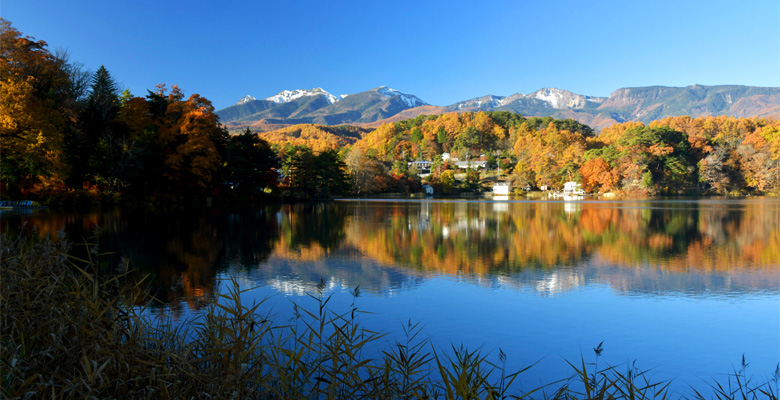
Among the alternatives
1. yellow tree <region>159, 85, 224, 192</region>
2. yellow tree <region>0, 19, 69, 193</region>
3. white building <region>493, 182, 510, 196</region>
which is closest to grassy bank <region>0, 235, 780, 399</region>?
yellow tree <region>0, 19, 69, 193</region>

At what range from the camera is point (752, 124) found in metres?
75.9

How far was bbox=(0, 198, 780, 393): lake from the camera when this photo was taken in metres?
4.12

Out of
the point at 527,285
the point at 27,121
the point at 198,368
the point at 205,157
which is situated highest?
the point at 27,121

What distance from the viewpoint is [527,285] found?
6.61 m

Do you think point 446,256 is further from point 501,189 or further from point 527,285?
point 501,189

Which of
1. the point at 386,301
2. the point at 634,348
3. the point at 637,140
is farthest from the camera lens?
the point at 637,140

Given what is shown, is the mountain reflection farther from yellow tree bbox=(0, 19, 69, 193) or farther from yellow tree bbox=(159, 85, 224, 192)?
yellow tree bbox=(159, 85, 224, 192)

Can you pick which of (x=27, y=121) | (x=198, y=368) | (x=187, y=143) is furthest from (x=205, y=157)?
(x=198, y=368)

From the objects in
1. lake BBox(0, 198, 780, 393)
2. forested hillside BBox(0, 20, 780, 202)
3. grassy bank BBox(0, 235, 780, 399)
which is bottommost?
lake BBox(0, 198, 780, 393)

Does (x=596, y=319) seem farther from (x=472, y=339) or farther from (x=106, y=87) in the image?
(x=106, y=87)

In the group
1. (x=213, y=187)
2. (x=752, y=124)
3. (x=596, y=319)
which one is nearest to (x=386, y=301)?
(x=596, y=319)

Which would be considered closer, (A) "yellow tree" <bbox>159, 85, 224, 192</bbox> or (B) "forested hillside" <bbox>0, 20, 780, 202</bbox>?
(B) "forested hillside" <bbox>0, 20, 780, 202</bbox>

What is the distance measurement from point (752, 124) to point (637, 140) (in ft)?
124

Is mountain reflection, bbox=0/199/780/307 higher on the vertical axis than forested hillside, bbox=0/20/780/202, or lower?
lower
